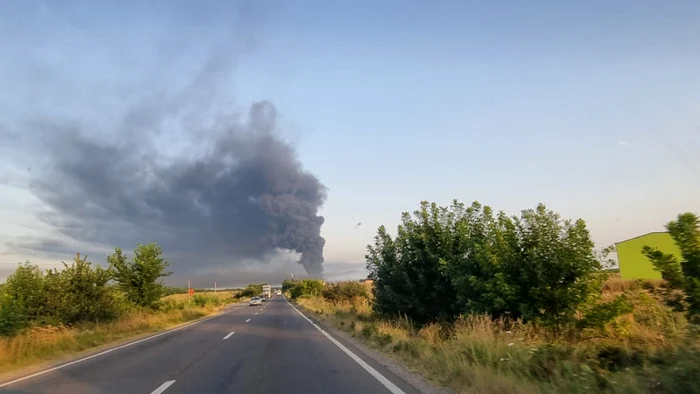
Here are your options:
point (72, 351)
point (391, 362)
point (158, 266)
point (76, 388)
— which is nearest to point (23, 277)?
point (72, 351)

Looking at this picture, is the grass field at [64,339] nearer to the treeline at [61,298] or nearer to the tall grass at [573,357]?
the treeline at [61,298]

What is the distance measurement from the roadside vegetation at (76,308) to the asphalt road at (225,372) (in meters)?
3.12

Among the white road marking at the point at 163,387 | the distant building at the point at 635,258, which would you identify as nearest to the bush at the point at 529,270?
the white road marking at the point at 163,387

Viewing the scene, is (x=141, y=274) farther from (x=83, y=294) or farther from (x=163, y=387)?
(x=163, y=387)

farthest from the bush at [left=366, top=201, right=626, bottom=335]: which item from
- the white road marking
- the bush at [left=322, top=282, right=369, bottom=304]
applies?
the bush at [left=322, top=282, right=369, bottom=304]

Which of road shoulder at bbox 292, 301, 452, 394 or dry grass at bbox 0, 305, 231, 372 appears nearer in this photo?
road shoulder at bbox 292, 301, 452, 394

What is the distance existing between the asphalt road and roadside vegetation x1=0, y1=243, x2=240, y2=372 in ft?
10.2

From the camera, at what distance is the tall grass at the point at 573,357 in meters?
6.88

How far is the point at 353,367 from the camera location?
12.4 meters

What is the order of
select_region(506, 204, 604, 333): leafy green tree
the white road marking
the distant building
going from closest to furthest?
the white road marking < select_region(506, 204, 604, 333): leafy green tree < the distant building

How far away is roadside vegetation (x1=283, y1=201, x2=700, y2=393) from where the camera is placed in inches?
306

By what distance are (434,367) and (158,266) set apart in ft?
91.0

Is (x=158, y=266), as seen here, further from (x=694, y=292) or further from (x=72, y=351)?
(x=694, y=292)

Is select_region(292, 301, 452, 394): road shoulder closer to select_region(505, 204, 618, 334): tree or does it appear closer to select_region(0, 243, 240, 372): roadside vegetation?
select_region(505, 204, 618, 334): tree
